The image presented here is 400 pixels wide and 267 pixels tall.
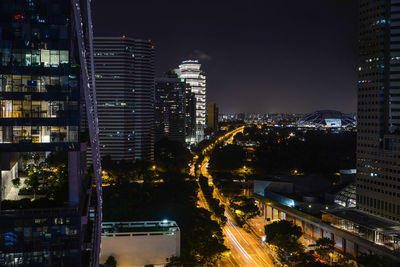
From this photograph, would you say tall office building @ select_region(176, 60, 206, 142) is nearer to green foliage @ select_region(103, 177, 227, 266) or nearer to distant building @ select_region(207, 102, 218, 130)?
distant building @ select_region(207, 102, 218, 130)

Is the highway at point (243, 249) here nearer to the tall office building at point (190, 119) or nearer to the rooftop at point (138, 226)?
the rooftop at point (138, 226)

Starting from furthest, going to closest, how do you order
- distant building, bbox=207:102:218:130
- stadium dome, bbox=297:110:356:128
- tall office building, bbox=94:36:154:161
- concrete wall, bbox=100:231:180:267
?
distant building, bbox=207:102:218:130 → stadium dome, bbox=297:110:356:128 → tall office building, bbox=94:36:154:161 → concrete wall, bbox=100:231:180:267

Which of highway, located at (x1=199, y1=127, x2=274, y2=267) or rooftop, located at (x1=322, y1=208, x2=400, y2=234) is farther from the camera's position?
highway, located at (x1=199, y1=127, x2=274, y2=267)

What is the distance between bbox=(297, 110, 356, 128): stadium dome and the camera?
125 meters

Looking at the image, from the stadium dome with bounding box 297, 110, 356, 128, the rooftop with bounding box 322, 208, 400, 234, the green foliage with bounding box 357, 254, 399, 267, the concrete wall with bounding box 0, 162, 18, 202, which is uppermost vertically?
the stadium dome with bounding box 297, 110, 356, 128

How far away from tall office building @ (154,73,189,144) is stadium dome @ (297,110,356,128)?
53016mm

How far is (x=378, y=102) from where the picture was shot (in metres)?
34.5

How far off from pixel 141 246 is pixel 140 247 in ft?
0.28

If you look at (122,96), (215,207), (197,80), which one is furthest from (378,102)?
(197,80)

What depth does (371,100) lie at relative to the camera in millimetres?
35188

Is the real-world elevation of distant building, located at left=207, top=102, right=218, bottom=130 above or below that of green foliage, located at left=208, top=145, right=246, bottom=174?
above

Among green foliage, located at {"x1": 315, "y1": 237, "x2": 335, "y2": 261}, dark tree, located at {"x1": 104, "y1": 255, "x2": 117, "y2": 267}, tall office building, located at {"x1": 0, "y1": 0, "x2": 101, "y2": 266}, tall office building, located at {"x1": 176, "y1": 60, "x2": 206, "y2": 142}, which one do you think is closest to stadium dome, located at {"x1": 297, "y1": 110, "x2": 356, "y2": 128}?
tall office building, located at {"x1": 176, "y1": 60, "x2": 206, "y2": 142}

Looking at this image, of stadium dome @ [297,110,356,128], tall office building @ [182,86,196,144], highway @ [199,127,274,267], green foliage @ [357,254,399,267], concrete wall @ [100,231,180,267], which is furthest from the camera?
stadium dome @ [297,110,356,128]

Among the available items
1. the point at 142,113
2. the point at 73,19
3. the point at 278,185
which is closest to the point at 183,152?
the point at 142,113
